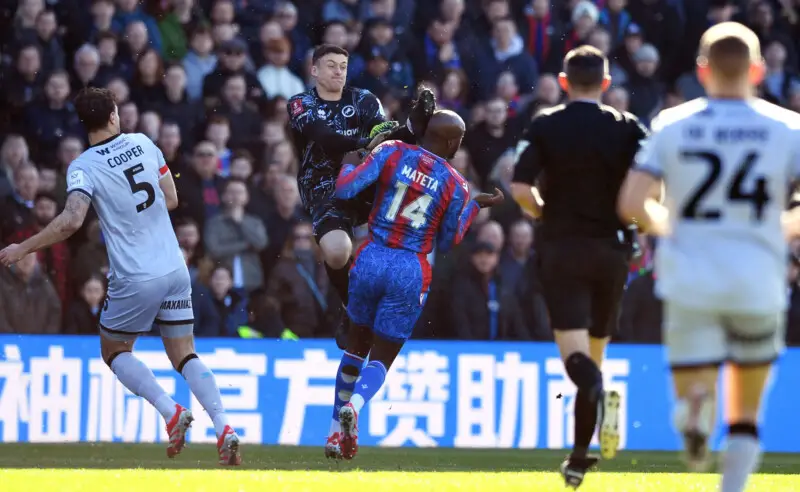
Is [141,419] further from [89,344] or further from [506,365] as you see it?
[506,365]

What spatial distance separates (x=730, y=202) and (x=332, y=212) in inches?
199

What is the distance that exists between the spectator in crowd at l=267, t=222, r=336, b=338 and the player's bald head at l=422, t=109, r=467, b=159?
4.75 meters

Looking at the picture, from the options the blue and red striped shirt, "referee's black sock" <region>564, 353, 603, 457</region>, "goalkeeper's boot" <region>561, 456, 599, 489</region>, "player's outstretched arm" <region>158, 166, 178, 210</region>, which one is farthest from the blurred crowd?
"goalkeeper's boot" <region>561, 456, 599, 489</region>

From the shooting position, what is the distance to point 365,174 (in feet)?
30.8

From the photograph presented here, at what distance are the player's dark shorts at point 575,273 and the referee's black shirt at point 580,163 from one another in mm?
58

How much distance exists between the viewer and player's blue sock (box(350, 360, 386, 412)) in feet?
30.3

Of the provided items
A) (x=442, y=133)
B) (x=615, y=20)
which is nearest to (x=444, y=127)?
(x=442, y=133)

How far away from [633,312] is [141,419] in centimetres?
476

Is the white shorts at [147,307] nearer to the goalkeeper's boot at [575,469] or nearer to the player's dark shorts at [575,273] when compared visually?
the player's dark shorts at [575,273]

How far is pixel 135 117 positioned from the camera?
15109 mm

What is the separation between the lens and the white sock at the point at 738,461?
6.02 meters

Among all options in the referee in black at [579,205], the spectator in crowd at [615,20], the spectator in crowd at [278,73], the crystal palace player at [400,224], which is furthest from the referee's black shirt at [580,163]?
the spectator in crowd at [615,20]

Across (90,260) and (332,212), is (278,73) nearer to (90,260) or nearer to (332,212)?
(90,260)

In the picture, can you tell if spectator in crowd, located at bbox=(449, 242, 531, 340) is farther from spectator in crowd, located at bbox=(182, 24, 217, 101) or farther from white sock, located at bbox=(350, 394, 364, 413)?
white sock, located at bbox=(350, 394, 364, 413)
